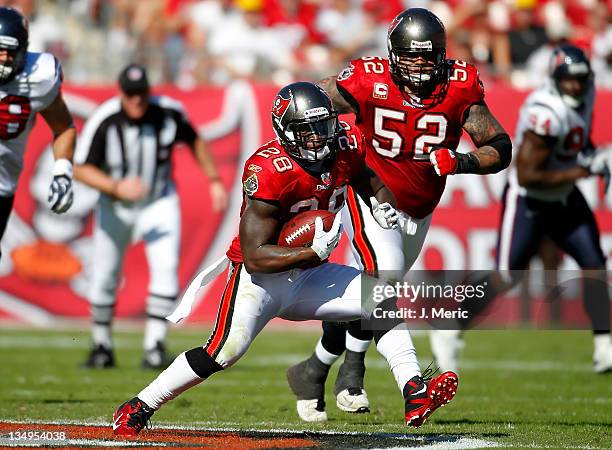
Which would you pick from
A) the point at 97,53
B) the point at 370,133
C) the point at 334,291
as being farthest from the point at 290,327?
the point at 334,291

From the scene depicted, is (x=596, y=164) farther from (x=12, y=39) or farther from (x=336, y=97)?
(x=12, y=39)

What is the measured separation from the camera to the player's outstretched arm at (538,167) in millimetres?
7895

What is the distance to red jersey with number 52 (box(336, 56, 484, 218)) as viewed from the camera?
19.3 ft

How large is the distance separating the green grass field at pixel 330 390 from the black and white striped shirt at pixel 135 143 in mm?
1509

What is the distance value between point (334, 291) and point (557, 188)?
136 inches

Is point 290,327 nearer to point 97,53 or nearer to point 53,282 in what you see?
point 53,282

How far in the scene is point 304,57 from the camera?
1294 cm

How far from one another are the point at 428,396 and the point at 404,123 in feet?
5.63

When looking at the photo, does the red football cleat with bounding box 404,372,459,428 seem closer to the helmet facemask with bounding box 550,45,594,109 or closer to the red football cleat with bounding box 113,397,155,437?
the red football cleat with bounding box 113,397,155,437

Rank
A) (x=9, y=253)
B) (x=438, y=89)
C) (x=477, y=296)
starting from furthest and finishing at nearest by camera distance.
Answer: (x=9, y=253), (x=477, y=296), (x=438, y=89)

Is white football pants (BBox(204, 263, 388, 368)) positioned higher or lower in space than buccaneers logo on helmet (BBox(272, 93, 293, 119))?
lower

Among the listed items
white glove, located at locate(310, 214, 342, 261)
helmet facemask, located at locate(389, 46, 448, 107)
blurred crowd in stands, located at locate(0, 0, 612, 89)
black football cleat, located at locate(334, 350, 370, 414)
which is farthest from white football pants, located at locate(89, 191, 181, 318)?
white glove, located at locate(310, 214, 342, 261)

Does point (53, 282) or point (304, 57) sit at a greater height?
point (304, 57)

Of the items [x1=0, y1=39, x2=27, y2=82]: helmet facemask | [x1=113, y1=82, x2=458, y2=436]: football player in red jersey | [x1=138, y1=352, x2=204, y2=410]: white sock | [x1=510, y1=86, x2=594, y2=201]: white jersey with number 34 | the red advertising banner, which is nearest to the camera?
[x1=113, y1=82, x2=458, y2=436]: football player in red jersey
